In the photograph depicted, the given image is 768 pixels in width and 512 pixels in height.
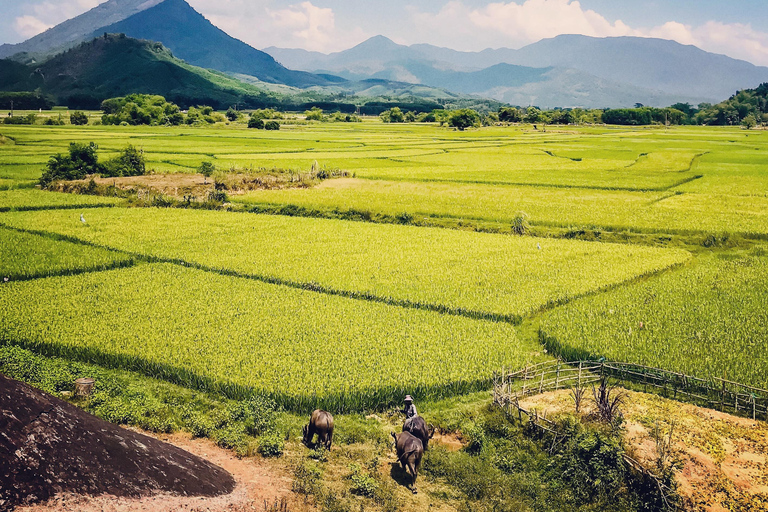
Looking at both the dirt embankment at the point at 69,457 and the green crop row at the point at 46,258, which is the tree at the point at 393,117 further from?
the dirt embankment at the point at 69,457

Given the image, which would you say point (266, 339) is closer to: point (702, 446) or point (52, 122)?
point (702, 446)

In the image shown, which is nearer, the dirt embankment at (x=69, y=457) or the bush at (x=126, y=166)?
the dirt embankment at (x=69, y=457)

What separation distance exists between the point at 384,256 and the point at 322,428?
14.3 m

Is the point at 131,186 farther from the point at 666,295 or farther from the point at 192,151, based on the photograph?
the point at 666,295

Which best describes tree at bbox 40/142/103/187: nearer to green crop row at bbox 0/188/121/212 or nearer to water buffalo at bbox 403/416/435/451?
green crop row at bbox 0/188/121/212

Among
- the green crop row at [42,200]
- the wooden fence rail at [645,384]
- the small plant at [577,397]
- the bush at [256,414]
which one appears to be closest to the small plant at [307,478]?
the bush at [256,414]

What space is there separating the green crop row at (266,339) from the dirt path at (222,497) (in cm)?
188

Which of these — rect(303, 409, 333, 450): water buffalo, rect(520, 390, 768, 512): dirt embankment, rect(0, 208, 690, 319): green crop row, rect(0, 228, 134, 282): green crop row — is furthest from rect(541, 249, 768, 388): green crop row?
rect(0, 228, 134, 282): green crop row

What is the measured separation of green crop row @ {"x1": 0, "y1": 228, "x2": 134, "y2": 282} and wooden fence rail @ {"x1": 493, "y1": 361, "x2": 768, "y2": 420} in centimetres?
1703

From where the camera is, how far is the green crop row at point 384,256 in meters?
19.2

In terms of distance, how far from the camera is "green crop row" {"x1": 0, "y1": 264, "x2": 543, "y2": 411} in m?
12.4

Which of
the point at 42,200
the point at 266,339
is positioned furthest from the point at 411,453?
the point at 42,200

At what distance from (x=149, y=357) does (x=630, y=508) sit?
11.1m

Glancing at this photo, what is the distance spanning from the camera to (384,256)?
78.9 feet
